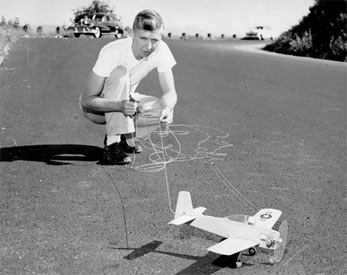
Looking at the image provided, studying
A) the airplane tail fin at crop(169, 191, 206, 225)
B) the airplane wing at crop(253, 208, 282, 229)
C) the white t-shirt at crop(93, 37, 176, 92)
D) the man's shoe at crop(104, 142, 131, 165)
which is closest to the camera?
the airplane wing at crop(253, 208, 282, 229)

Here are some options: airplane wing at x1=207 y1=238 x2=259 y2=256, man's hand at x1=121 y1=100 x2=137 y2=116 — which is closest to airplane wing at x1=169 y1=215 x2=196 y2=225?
airplane wing at x1=207 y1=238 x2=259 y2=256

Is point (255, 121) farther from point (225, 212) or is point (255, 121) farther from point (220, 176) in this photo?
point (225, 212)

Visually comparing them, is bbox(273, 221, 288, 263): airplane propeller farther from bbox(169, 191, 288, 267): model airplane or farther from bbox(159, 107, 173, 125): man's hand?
bbox(159, 107, 173, 125): man's hand

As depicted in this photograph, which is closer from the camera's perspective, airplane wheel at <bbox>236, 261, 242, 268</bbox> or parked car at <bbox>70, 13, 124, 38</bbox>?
airplane wheel at <bbox>236, 261, 242, 268</bbox>

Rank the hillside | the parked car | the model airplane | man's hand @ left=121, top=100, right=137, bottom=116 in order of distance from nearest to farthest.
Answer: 1. the model airplane
2. man's hand @ left=121, top=100, right=137, bottom=116
3. the hillside
4. the parked car

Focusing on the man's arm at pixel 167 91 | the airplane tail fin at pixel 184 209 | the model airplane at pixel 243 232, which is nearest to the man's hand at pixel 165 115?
the man's arm at pixel 167 91

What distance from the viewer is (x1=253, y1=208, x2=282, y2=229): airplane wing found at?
12.1 feet

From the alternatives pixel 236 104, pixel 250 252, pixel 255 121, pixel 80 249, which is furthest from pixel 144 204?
pixel 236 104

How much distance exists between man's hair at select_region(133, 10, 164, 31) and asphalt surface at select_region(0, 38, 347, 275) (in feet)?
4.43

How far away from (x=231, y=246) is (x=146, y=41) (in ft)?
7.86

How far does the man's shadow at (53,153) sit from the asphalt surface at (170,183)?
2 cm

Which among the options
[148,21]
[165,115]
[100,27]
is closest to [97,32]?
[100,27]

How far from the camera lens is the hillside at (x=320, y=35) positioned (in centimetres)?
2370

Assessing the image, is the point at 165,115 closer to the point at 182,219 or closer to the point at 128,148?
the point at 128,148
